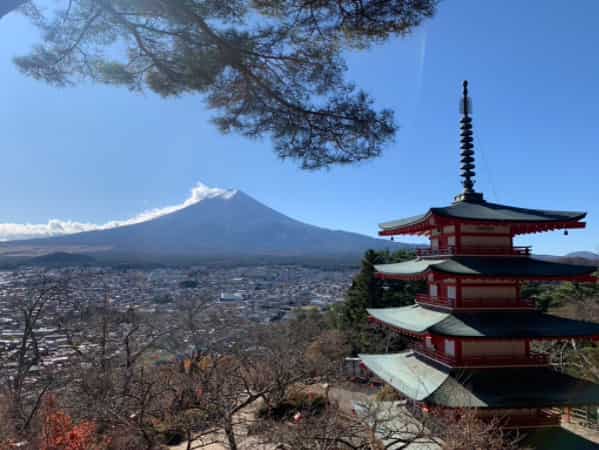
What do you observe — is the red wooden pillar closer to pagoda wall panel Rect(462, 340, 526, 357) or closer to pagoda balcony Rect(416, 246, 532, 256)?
pagoda wall panel Rect(462, 340, 526, 357)

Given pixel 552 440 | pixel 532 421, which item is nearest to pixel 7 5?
pixel 532 421

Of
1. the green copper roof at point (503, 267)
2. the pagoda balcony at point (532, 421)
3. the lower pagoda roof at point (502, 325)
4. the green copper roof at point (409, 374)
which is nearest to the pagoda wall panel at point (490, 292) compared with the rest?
the lower pagoda roof at point (502, 325)

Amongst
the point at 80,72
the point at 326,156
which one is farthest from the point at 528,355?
the point at 80,72

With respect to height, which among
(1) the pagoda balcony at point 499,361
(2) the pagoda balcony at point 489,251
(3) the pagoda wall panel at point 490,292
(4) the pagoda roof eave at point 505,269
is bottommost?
(1) the pagoda balcony at point 499,361

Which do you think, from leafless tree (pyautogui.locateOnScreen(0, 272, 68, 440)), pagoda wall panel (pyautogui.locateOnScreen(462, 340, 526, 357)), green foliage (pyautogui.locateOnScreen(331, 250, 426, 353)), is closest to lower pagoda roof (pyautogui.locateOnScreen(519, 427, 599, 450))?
pagoda wall panel (pyautogui.locateOnScreen(462, 340, 526, 357))

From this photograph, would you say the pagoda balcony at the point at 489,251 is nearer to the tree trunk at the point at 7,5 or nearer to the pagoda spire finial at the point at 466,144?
the pagoda spire finial at the point at 466,144
